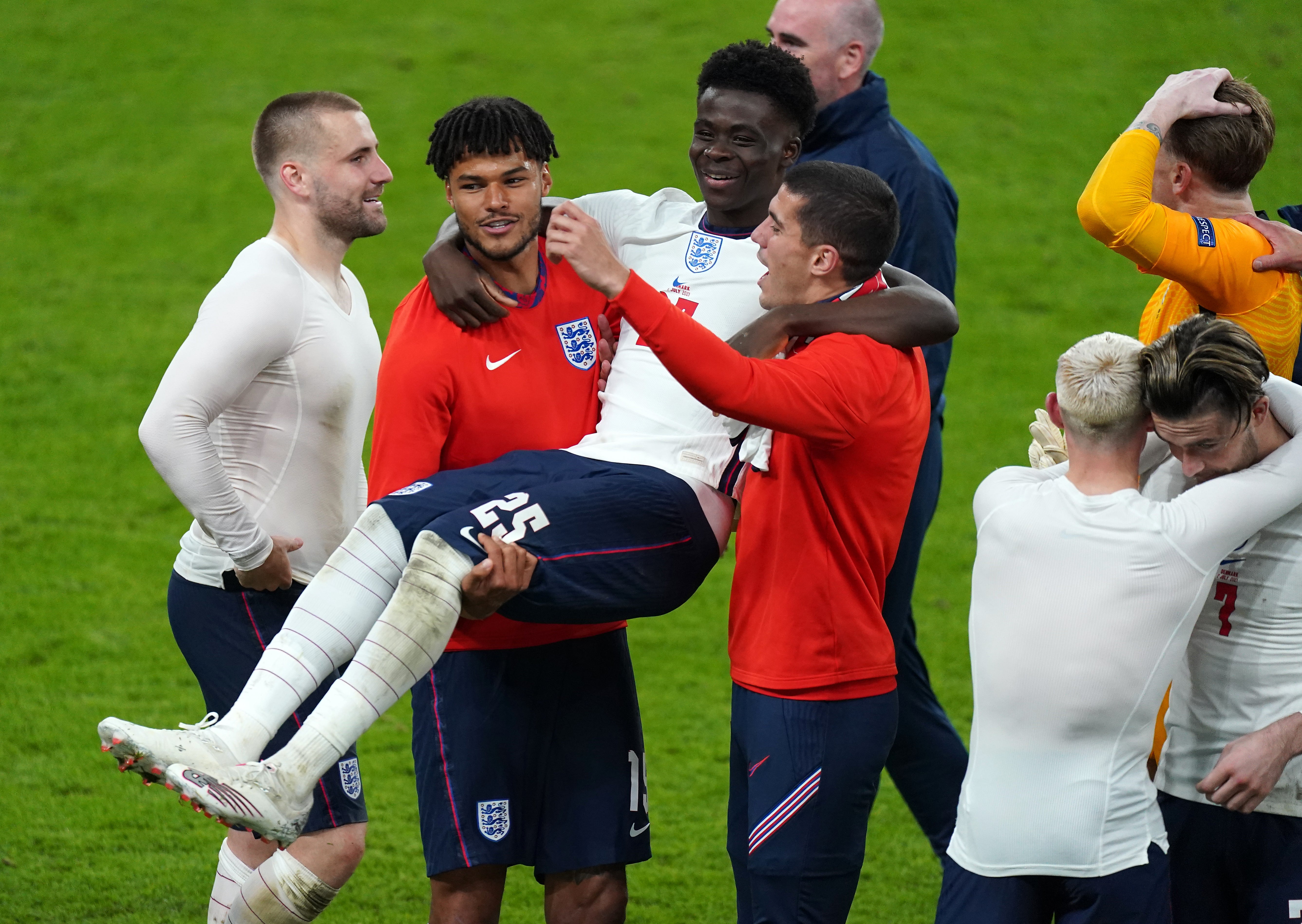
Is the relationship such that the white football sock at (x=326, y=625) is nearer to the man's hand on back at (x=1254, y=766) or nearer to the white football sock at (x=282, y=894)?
the white football sock at (x=282, y=894)

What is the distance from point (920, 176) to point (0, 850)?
13.6 feet

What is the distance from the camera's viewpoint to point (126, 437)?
10.2 meters

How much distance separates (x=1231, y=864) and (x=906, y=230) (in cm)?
228

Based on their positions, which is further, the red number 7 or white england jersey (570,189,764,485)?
white england jersey (570,189,764,485)

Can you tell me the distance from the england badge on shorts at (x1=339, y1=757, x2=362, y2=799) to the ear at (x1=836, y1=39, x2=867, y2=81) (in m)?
2.76

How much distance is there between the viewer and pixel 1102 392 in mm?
2936

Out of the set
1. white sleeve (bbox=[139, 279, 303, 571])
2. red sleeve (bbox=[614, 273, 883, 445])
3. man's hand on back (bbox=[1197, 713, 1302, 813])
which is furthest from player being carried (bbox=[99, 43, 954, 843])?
man's hand on back (bbox=[1197, 713, 1302, 813])

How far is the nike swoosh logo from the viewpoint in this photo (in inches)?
147

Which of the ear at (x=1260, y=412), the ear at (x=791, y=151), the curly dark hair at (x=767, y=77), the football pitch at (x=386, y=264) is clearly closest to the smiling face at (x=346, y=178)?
the curly dark hair at (x=767, y=77)

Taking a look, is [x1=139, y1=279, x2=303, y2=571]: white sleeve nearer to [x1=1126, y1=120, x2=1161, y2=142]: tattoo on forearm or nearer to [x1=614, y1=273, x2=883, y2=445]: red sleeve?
[x1=614, y1=273, x2=883, y2=445]: red sleeve

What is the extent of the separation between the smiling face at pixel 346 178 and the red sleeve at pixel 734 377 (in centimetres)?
137

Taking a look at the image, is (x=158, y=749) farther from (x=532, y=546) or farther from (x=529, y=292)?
(x=529, y=292)

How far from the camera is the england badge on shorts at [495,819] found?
3.80 meters

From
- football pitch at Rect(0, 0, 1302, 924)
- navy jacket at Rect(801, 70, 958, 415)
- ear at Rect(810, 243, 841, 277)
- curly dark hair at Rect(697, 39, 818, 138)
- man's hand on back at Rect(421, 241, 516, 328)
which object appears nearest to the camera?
ear at Rect(810, 243, 841, 277)
